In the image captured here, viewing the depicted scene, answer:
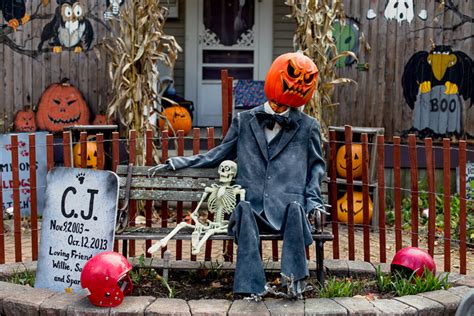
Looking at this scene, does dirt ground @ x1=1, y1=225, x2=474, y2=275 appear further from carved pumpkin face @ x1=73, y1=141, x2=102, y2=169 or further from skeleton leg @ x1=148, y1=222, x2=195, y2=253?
skeleton leg @ x1=148, y1=222, x2=195, y2=253

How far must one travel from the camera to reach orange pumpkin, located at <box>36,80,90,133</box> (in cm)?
966

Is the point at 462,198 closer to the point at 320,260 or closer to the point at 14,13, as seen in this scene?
the point at 320,260

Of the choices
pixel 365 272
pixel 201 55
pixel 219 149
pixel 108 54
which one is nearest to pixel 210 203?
pixel 219 149

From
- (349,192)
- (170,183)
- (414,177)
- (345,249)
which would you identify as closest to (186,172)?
(170,183)

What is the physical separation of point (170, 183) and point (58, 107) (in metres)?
4.34

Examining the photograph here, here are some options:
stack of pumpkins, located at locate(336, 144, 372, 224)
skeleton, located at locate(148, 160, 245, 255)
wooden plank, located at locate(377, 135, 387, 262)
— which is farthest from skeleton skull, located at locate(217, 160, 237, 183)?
stack of pumpkins, located at locate(336, 144, 372, 224)

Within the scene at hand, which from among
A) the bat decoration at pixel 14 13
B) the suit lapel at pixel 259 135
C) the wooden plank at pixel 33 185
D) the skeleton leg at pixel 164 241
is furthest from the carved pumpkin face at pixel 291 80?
the bat decoration at pixel 14 13

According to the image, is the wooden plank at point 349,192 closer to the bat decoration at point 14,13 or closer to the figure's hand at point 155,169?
the figure's hand at point 155,169

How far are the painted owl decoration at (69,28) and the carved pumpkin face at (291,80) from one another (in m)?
4.69

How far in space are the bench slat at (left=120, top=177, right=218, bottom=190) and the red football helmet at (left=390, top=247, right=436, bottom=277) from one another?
149 cm

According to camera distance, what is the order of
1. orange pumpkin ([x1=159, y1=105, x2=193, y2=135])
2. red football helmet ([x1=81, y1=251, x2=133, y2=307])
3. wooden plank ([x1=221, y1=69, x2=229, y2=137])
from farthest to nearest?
orange pumpkin ([x1=159, y1=105, x2=193, y2=135]) < wooden plank ([x1=221, y1=69, x2=229, y2=137]) < red football helmet ([x1=81, y1=251, x2=133, y2=307])

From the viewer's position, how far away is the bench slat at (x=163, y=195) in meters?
5.78

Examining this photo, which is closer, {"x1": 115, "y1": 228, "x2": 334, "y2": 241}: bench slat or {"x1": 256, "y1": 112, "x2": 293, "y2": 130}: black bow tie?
{"x1": 115, "y1": 228, "x2": 334, "y2": 241}: bench slat

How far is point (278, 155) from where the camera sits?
5.53 meters
